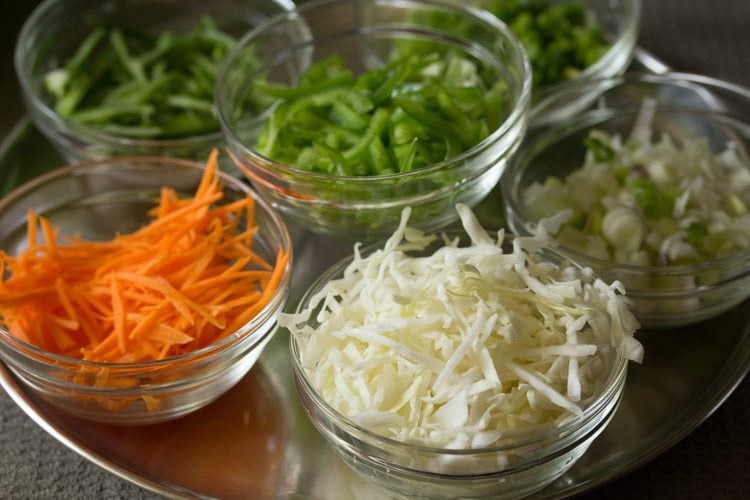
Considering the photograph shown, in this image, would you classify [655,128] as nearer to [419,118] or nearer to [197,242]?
[419,118]

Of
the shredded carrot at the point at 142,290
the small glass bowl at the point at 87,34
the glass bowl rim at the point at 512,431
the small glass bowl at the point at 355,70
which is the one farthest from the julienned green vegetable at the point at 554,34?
the glass bowl rim at the point at 512,431

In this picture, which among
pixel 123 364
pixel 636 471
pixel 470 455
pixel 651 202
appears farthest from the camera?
pixel 651 202

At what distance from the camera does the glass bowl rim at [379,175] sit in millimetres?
1891

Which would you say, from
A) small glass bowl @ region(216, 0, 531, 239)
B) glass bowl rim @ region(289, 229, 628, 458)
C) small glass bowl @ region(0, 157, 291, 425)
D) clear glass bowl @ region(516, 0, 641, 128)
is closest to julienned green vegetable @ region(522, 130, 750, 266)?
clear glass bowl @ region(516, 0, 641, 128)

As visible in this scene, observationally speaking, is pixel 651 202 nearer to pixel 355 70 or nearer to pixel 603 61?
pixel 603 61

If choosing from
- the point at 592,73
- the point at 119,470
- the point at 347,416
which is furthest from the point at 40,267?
the point at 592,73

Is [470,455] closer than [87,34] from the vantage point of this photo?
Yes

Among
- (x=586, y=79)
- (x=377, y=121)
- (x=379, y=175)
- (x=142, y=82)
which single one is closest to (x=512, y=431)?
(x=379, y=175)

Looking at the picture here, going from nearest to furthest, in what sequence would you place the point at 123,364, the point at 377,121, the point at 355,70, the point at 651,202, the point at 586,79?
the point at 123,364 < the point at 377,121 < the point at 651,202 < the point at 586,79 < the point at 355,70

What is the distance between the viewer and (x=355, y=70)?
256cm

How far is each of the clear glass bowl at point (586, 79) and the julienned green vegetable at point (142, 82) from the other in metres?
0.80

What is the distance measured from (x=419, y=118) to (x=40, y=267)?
0.82 meters

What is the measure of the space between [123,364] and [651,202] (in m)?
1.18

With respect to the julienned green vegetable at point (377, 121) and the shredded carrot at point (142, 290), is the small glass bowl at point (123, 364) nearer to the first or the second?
the shredded carrot at point (142, 290)
